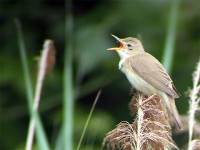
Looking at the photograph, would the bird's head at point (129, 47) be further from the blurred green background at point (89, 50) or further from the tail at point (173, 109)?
the blurred green background at point (89, 50)

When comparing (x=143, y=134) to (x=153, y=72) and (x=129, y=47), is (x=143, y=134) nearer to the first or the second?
(x=153, y=72)

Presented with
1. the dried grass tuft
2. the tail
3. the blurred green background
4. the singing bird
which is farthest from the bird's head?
the dried grass tuft

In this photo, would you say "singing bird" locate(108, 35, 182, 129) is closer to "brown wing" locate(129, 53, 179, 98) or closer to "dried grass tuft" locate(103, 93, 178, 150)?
"brown wing" locate(129, 53, 179, 98)

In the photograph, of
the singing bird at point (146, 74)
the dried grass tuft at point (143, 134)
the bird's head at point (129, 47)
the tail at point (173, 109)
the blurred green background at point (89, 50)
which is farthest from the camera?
the blurred green background at point (89, 50)

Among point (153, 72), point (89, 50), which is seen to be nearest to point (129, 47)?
point (153, 72)

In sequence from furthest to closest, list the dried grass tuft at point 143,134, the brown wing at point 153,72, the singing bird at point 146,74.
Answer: the brown wing at point 153,72 → the singing bird at point 146,74 → the dried grass tuft at point 143,134

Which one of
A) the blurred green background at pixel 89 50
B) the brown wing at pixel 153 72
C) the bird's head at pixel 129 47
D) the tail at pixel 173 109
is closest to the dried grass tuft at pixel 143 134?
the tail at pixel 173 109
